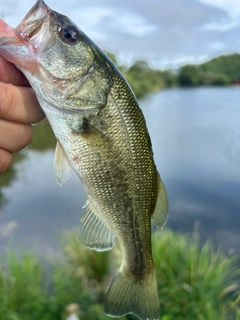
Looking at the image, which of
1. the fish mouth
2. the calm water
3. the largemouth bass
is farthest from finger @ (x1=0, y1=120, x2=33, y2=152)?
the calm water

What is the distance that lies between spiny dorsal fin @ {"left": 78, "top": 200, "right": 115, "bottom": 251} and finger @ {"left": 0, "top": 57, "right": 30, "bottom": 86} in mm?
582

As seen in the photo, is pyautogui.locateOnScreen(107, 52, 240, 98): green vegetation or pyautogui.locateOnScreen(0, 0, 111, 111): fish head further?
pyautogui.locateOnScreen(107, 52, 240, 98): green vegetation

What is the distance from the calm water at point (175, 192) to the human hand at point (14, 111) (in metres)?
4.02

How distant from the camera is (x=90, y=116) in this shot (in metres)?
1.37

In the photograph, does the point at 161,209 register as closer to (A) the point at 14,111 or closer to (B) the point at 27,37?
(A) the point at 14,111

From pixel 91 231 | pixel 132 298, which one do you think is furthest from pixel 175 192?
pixel 91 231

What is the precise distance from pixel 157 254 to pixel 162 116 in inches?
757

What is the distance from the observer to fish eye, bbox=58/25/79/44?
135 centimetres

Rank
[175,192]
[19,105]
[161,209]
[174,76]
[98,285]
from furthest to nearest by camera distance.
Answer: [174,76]
[175,192]
[98,285]
[161,209]
[19,105]

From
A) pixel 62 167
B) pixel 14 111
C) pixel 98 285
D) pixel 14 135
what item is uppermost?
pixel 14 111

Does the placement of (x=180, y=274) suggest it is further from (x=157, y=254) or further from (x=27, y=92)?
(x=27, y=92)

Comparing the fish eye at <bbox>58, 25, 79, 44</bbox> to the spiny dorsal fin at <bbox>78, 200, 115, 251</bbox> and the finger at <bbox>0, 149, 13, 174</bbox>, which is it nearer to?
the finger at <bbox>0, 149, 13, 174</bbox>

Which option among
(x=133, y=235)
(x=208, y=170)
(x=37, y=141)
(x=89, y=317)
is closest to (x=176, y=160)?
(x=208, y=170)

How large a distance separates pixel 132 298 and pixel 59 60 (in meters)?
1.10
